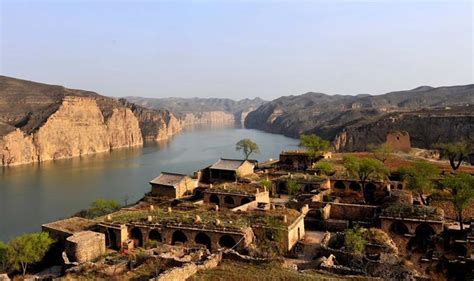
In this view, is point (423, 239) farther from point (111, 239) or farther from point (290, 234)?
point (111, 239)

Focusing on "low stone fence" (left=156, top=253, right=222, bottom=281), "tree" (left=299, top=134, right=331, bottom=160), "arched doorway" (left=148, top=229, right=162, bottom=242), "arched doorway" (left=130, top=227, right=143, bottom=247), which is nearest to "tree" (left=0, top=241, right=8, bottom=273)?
"arched doorway" (left=130, top=227, right=143, bottom=247)

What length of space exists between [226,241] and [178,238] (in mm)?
2743

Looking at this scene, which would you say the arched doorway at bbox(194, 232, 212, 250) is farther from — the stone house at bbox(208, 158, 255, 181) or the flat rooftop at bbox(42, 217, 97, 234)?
the stone house at bbox(208, 158, 255, 181)

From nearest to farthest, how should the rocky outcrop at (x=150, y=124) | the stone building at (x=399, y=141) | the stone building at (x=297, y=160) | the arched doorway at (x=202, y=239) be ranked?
the arched doorway at (x=202, y=239) < the stone building at (x=297, y=160) < the stone building at (x=399, y=141) < the rocky outcrop at (x=150, y=124)

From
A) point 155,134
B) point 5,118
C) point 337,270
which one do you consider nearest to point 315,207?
point 337,270

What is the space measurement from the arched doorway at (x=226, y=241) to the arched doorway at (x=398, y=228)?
25.5 ft

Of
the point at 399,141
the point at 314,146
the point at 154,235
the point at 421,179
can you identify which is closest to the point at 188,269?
the point at 154,235

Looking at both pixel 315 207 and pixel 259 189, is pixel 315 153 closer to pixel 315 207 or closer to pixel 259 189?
pixel 259 189

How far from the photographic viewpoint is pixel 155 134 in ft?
519

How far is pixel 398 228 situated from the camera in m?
21.3

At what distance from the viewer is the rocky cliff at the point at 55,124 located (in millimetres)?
97938

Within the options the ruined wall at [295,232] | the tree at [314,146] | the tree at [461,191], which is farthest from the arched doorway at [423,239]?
the tree at [314,146]

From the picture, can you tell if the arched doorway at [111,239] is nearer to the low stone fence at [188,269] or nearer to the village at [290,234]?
the village at [290,234]

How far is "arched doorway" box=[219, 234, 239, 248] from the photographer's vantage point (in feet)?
66.4
